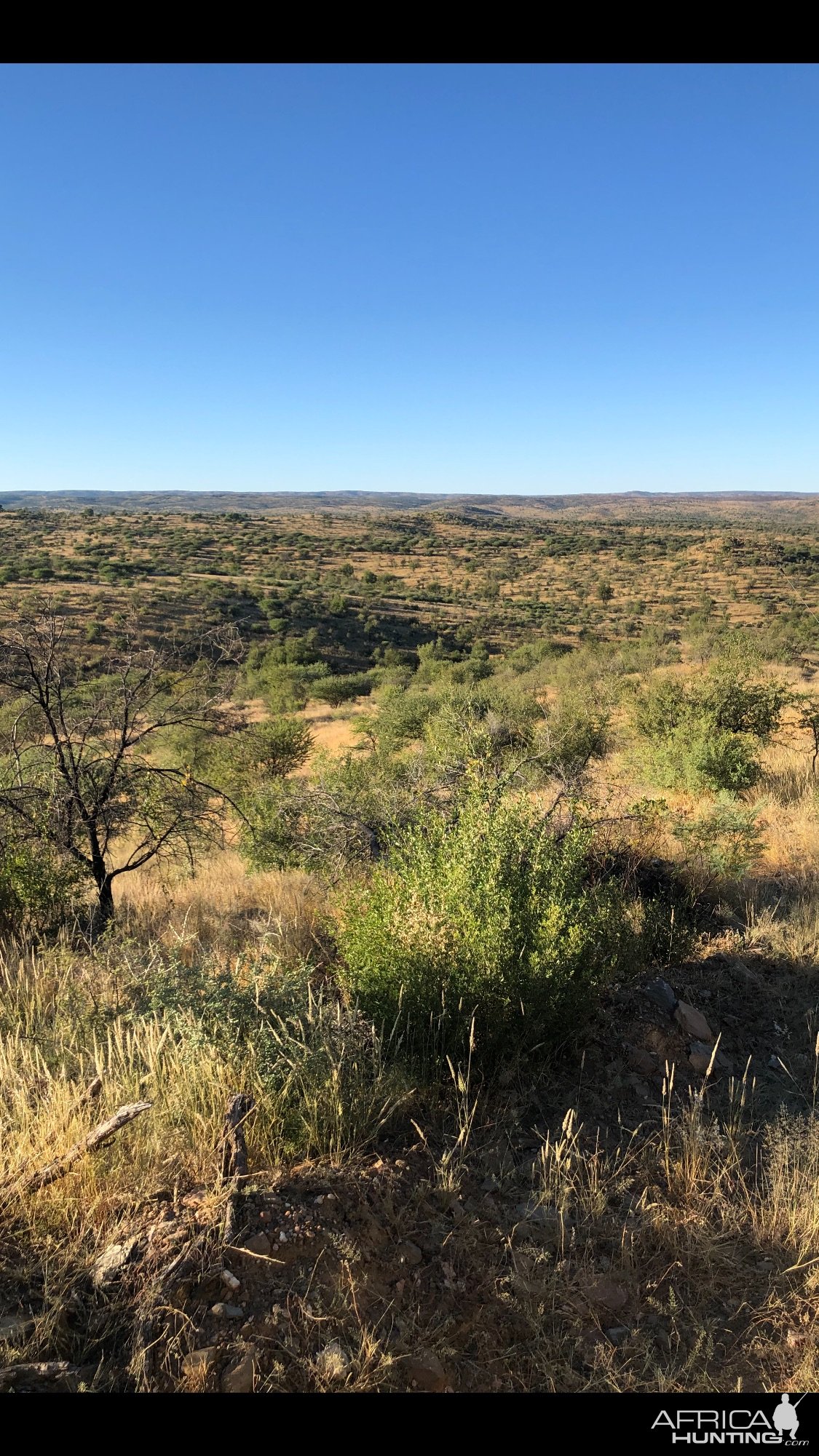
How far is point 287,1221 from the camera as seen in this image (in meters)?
2.09

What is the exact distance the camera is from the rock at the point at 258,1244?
200 centimetres

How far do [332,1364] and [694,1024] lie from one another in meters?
2.40

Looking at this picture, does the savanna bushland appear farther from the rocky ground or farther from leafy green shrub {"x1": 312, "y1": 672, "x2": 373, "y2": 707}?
leafy green shrub {"x1": 312, "y1": 672, "x2": 373, "y2": 707}

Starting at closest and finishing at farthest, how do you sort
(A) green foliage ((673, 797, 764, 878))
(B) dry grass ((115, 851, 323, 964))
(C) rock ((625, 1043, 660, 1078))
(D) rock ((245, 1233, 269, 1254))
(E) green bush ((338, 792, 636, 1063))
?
1. (D) rock ((245, 1233, 269, 1254))
2. (E) green bush ((338, 792, 636, 1063))
3. (C) rock ((625, 1043, 660, 1078))
4. (B) dry grass ((115, 851, 323, 964))
5. (A) green foliage ((673, 797, 764, 878))

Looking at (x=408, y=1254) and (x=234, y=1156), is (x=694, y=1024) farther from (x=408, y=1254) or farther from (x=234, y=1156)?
(x=234, y=1156)

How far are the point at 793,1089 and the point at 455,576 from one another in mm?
60064

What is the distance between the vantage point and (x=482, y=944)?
3.10m

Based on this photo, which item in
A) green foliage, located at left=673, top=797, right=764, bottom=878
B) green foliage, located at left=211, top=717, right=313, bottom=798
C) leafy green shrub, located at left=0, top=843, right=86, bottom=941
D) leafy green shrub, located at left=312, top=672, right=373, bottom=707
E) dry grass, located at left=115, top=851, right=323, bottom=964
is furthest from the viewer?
leafy green shrub, located at left=312, top=672, right=373, bottom=707

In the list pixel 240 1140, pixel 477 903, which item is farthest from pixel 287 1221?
pixel 477 903

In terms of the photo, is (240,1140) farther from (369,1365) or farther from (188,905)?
(188,905)

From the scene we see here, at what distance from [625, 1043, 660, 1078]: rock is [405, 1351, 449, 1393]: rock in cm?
171
